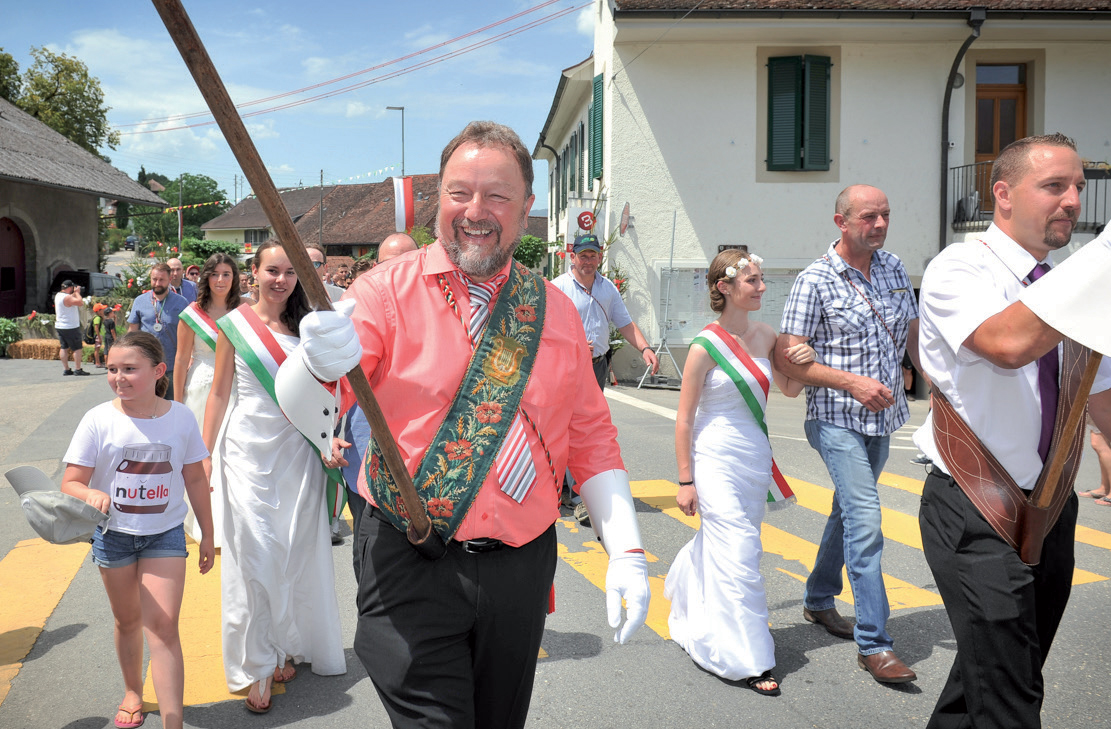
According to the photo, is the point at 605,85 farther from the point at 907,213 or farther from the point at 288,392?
the point at 288,392

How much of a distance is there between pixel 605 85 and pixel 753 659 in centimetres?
1543

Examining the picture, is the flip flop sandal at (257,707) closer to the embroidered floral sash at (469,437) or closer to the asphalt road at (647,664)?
the asphalt road at (647,664)

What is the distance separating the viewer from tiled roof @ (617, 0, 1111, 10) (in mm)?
15922

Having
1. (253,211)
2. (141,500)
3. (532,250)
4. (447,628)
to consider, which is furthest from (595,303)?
(253,211)

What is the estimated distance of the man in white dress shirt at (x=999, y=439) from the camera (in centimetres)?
245

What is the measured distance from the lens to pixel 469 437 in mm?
2107

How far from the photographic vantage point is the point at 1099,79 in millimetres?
17047

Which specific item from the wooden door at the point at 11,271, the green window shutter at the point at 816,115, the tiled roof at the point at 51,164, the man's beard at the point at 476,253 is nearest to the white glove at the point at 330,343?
the man's beard at the point at 476,253

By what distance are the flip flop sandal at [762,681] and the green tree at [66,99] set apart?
38.9 m

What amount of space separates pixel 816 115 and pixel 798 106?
381mm

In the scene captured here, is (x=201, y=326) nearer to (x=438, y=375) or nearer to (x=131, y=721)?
(x=131, y=721)

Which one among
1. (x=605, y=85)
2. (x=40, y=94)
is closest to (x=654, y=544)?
(x=605, y=85)

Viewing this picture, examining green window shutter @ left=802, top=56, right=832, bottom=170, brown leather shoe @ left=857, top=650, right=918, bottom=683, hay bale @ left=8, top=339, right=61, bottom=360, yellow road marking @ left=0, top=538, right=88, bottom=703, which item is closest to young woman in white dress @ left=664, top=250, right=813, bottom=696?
brown leather shoe @ left=857, top=650, right=918, bottom=683

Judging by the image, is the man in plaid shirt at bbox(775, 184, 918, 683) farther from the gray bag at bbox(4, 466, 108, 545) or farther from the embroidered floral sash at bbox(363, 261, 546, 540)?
the gray bag at bbox(4, 466, 108, 545)
